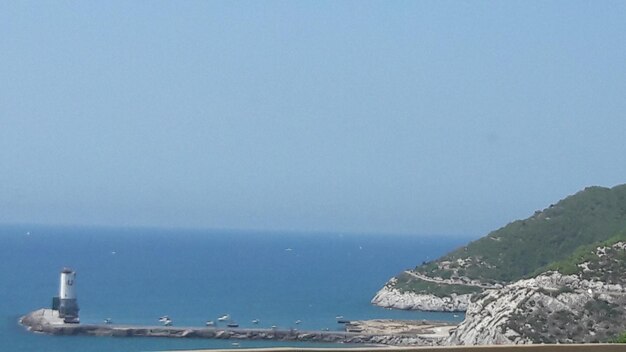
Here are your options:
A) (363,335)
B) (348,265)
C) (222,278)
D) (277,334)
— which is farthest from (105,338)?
(348,265)

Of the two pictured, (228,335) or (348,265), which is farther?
(348,265)

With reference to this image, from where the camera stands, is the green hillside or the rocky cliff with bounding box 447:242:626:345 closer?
the rocky cliff with bounding box 447:242:626:345

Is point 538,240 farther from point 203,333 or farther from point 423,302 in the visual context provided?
point 203,333

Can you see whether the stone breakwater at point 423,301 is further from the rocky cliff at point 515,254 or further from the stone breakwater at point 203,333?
the stone breakwater at point 203,333

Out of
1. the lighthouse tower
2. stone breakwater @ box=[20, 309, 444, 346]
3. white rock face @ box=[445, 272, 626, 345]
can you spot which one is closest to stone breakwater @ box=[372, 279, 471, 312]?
stone breakwater @ box=[20, 309, 444, 346]

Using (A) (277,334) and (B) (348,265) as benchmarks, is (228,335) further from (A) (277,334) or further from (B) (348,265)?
(B) (348,265)

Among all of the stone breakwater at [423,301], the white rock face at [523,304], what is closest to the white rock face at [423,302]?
the stone breakwater at [423,301]

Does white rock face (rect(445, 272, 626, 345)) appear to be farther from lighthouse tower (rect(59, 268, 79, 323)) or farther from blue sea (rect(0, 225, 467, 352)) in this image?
lighthouse tower (rect(59, 268, 79, 323))
